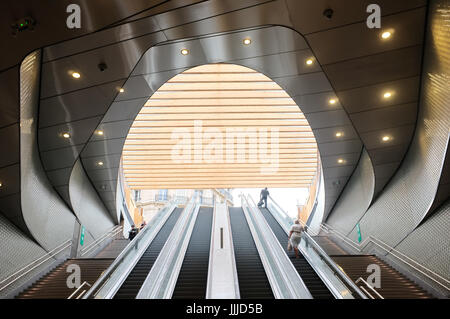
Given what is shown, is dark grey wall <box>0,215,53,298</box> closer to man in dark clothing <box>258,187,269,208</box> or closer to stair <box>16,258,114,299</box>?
stair <box>16,258,114,299</box>

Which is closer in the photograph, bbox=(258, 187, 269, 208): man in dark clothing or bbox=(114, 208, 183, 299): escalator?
bbox=(114, 208, 183, 299): escalator

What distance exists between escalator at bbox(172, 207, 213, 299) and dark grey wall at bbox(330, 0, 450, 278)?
17.3 ft

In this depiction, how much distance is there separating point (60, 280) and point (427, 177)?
9620mm

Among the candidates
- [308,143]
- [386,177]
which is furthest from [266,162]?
[386,177]

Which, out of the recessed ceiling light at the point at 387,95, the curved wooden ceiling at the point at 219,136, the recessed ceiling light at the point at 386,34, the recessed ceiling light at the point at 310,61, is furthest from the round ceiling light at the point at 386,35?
the curved wooden ceiling at the point at 219,136

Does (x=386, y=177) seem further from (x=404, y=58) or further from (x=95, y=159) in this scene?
(x=95, y=159)

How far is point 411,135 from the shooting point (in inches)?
335

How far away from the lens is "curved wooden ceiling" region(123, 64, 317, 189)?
12.1 m

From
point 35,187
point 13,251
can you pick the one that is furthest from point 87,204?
point 13,251

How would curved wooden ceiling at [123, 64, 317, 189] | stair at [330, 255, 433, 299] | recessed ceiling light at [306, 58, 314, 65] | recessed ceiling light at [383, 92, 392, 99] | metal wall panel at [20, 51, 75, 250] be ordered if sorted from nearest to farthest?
metal wall panel at [20, 51, 75, 250], stair at [330, 255, 433, 299], recessed ceiling light at [306, 58, 314, 65], recessed ceiling light at [383, 92, 392, 99], curved wooden ceiling at [123, 64, 317, 189]

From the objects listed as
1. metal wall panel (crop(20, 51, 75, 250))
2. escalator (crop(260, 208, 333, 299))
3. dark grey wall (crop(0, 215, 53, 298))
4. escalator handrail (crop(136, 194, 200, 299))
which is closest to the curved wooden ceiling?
metal wall panel (crop(20, 51, 75, 250))

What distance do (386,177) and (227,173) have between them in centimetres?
1297

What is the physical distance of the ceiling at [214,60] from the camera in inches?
205

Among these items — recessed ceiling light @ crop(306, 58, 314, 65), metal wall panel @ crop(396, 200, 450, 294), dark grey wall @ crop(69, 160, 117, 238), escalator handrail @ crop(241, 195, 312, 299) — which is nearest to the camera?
escalator handrail @ crop(241, 195, 312, 299)
